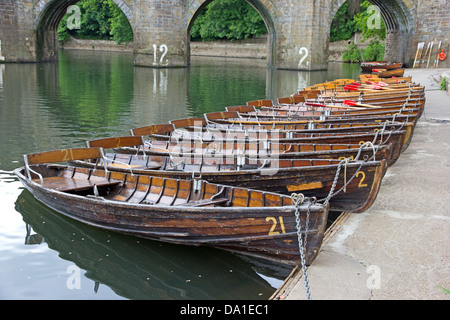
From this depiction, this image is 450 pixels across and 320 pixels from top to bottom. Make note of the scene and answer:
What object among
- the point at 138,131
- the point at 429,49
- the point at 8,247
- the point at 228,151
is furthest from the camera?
the point at 429,49

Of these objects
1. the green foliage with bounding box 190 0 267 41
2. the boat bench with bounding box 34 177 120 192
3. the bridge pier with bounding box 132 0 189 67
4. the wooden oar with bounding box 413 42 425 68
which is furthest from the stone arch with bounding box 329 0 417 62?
the boat bench with bounding box 34 177 120 192

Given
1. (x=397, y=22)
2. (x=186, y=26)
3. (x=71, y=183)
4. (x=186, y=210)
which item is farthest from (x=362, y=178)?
(x=397, y=22)

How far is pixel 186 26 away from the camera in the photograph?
2869cm

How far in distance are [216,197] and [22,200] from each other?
3247 millimetres

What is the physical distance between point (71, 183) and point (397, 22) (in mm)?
28599

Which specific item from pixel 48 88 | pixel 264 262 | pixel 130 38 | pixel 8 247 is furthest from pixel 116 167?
pixel 130 38

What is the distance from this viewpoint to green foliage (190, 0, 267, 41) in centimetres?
4528

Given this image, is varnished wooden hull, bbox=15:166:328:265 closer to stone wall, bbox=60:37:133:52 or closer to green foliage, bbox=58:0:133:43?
green foliage, bbox=58:0:133:43

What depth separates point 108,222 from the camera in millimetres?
5680

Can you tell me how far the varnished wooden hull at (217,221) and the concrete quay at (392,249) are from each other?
0.36 m

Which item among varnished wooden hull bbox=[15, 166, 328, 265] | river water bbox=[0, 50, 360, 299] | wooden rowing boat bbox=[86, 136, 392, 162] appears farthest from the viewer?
wooden rowing boat bbox=[86, 136, 392, 162]

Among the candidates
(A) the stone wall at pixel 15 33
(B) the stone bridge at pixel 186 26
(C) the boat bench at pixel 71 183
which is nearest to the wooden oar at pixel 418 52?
(B) the stone bridge at pixel 186 26
